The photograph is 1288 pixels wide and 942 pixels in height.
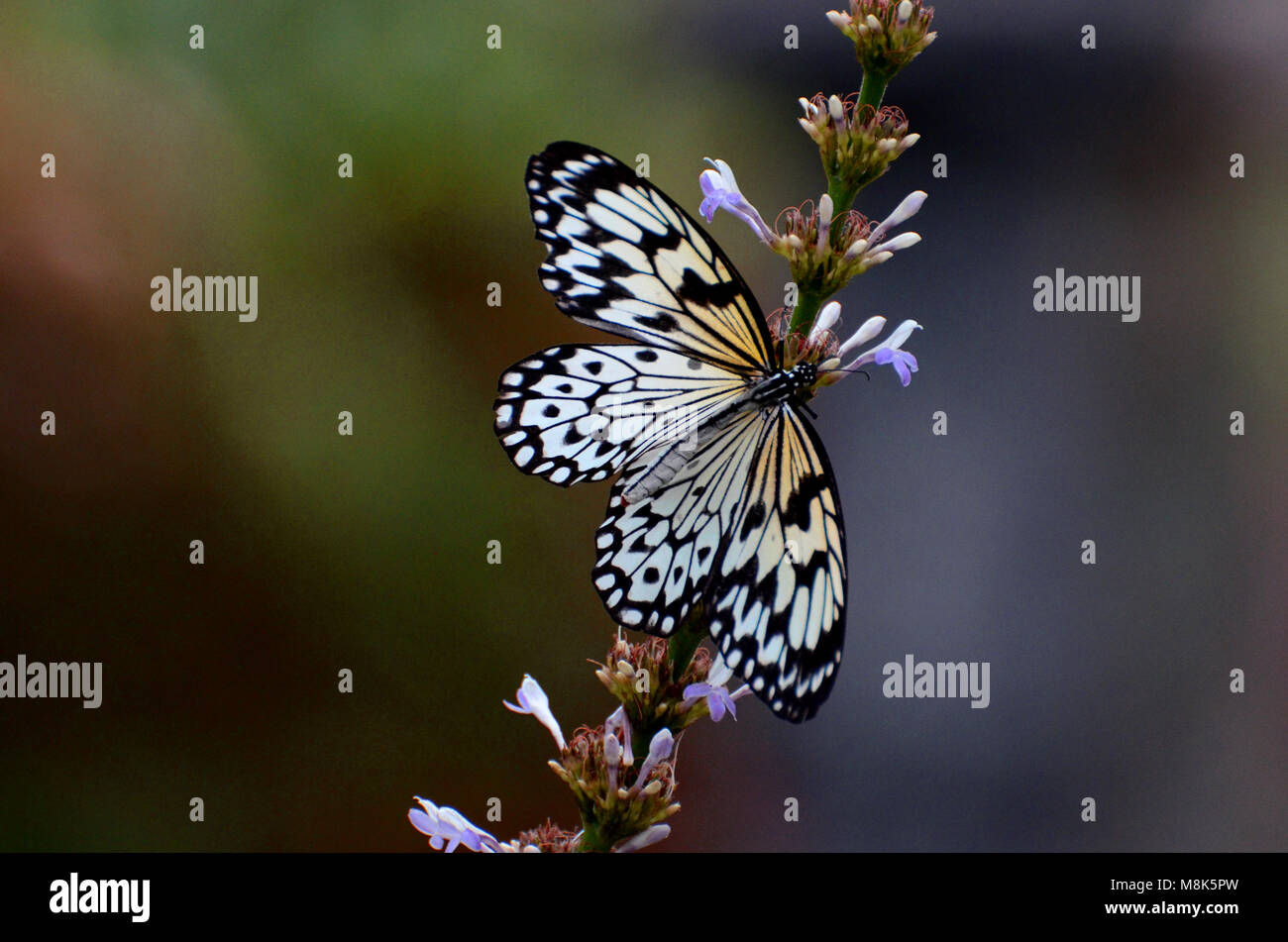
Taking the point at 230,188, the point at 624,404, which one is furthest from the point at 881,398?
the point at 624,404

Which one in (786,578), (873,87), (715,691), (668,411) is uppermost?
(873,87)

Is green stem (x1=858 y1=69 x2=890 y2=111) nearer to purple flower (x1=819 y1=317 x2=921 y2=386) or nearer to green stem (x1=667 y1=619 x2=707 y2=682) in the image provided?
purple flower (x1=819 y1=317 x2=921 y2=386)

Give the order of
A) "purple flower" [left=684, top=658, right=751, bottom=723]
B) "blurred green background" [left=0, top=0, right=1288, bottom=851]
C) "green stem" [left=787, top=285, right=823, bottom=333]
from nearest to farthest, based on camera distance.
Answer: "purple flower" [left=684, top=658, right=751, bottom=723]
"green stem" [left=787, top=285, right=823, bottom=333]
"blurred green background" [left=0, top=0, right=1288, bottom=851]

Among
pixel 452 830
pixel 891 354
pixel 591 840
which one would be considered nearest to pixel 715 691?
pixel 591 840

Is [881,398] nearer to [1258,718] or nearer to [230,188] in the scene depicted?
[1258,718]

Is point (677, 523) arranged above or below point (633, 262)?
below

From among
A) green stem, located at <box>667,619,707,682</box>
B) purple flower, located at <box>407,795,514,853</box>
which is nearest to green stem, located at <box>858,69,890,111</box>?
green stem, located at <box>667,619,707,682</box>

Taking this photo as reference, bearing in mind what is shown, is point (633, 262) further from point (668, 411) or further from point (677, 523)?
point (677, 523)
